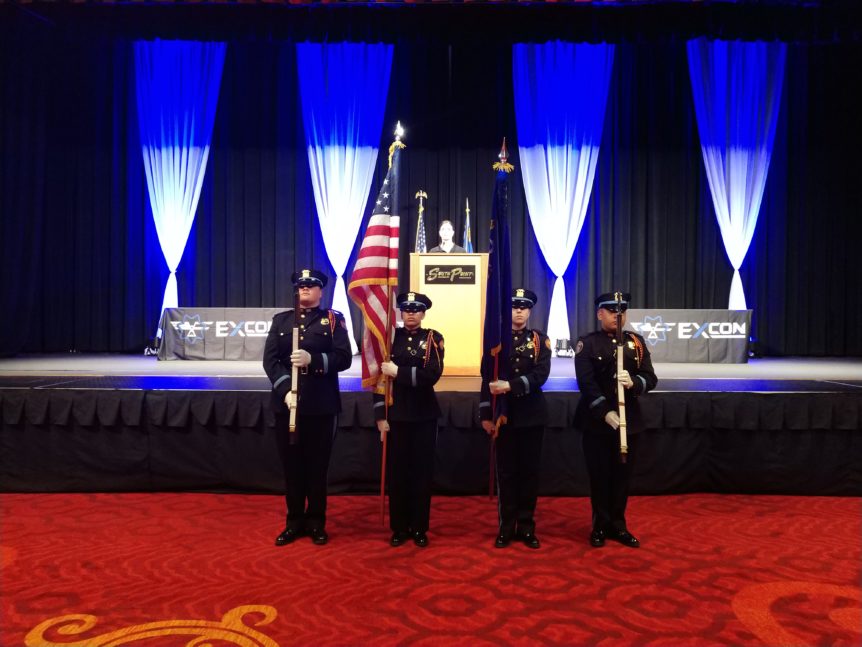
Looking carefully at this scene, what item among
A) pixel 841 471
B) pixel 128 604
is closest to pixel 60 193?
pixel 128 604

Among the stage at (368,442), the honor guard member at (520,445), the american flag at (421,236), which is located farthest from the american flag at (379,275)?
the american flag at (421,236)

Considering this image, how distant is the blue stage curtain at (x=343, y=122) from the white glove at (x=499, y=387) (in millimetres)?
5731

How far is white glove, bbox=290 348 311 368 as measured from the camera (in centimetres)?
356

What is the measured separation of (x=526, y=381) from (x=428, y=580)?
1.27 meters

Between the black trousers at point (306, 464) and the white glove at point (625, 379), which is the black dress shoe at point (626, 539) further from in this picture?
the black trousers at point (306, 464)

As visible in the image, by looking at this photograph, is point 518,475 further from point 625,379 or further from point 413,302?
point 413,302

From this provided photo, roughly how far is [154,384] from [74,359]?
12.3 feet

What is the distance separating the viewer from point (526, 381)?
12.3 ft

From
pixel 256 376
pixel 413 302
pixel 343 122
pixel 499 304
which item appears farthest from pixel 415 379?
pixel 343 122

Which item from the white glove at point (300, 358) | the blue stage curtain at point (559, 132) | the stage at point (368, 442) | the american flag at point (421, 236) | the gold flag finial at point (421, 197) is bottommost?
the stage at point (368, 442)

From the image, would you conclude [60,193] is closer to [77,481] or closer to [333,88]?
[333,88]

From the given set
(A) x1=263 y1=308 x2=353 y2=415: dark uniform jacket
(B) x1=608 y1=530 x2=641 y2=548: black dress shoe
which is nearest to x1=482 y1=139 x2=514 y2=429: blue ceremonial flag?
(A) x1=263 y1=308 x2=353 y2=415: dark uniform jacket

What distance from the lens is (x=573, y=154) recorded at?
30.3ft

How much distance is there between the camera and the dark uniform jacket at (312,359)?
3.74 m
